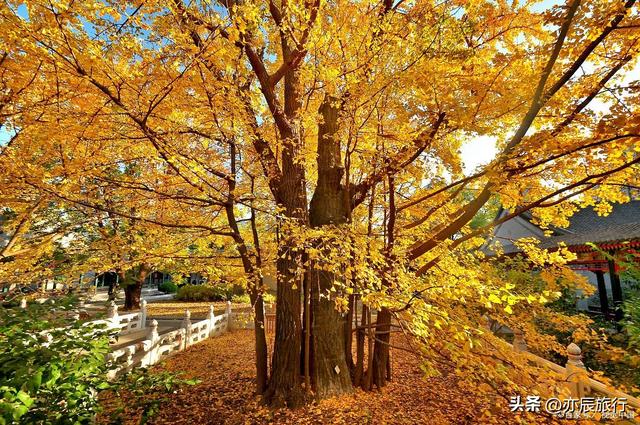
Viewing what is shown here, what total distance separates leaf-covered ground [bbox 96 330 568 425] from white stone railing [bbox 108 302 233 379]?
1370 millimetres

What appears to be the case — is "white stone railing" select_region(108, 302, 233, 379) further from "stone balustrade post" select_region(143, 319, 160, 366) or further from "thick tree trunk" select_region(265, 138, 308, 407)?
"thick tree trunk" select_region(265, 138, 308, 407)

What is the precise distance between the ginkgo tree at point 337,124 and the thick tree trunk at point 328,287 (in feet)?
0.11

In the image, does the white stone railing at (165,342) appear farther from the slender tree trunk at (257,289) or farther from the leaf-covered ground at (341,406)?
the slender tree trunk at (257,289)

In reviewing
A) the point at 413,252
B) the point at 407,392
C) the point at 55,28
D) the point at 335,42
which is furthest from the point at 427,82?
the point at 407,392

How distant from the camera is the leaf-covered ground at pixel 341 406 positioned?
487 cm

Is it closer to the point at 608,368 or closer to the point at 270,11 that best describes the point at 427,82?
the point at 270,11

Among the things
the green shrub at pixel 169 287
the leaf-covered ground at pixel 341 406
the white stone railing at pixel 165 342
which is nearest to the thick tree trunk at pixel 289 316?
the leaf-covered ground at pixel 341 406

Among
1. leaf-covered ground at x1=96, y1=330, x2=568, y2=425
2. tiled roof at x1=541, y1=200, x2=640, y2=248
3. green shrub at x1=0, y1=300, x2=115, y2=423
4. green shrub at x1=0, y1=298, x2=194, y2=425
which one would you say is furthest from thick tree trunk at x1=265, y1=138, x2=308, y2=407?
tiled roof at x1=541, y1=200, x2=640, y2=248

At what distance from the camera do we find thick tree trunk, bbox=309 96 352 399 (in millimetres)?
5285

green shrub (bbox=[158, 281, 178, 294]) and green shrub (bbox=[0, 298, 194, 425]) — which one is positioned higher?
green shrub (bbox=[0, 298, 194, 425])

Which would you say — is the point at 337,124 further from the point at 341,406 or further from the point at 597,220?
the point at 597,220

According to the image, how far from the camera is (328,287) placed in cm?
557

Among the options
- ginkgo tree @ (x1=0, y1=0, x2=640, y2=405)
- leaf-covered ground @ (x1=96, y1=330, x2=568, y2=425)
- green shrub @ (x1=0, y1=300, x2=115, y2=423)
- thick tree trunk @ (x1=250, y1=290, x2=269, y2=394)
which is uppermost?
ginkgo tree @ (x1=0, y1=0, x2=640, y2=405)

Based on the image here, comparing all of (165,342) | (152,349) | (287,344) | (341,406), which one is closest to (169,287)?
(165,342)
